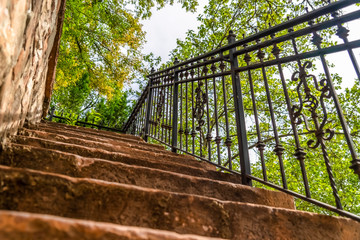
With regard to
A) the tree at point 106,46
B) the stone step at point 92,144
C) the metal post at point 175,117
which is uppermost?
the tree at point 106,46

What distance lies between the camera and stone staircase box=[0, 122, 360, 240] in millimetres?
673

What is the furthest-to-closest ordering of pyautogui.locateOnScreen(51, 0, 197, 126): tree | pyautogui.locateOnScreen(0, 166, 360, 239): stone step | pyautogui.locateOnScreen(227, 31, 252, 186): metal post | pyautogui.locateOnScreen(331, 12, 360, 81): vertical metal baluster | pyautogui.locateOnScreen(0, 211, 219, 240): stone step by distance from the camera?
1. pyautogui.locateOnScreen(51, 0, 197, 126): tree
2. pyautogui.locateOnScreen(227, 31, 252, 186): metal post
3. pyautogui.locateOnScreen(331, 12, 360, 81): vertical metal baluster
4. pyautogui.locateOnScreen(0, 166, 360, 239): stone step
5. pyautogui.locateOnScreen(0, 211, 219, 240): stone step

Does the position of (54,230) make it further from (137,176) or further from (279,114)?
(279,114)

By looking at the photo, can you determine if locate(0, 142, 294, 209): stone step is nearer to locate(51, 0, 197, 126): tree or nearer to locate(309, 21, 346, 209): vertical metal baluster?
locate(309, 21, 346, 209): vertical metal baluster

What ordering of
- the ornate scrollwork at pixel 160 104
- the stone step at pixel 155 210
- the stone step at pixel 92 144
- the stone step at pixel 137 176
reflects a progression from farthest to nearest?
the ornate scrollwork at pixel 160 104, the stone step at pixel 92 144, the stone step at pixel 137 176, the stone step at pixel 155 210

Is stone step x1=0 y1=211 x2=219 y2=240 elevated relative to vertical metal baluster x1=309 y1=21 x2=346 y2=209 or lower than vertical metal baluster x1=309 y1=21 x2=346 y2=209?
lower

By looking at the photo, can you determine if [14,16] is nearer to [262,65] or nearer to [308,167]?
[262,65]

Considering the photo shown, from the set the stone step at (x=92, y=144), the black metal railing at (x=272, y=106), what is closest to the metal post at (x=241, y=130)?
the black metal railing at (x=272, y=106)

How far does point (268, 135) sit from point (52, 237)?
7791 mm

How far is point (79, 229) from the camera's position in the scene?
651 millimetres

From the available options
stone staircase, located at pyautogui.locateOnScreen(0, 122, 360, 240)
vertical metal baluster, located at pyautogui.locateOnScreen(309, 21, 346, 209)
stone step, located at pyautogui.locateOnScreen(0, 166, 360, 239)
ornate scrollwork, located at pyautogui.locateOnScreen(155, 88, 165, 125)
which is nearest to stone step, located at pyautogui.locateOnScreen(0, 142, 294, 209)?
stone staircase, located at pyautogui.locateOnScreen(0, 122, 360, 240)

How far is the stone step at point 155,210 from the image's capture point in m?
0.86

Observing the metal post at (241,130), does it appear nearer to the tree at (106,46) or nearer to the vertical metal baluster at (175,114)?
the vertical metal baluster at (175,114)

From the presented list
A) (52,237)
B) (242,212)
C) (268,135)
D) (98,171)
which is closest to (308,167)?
(268,135)
